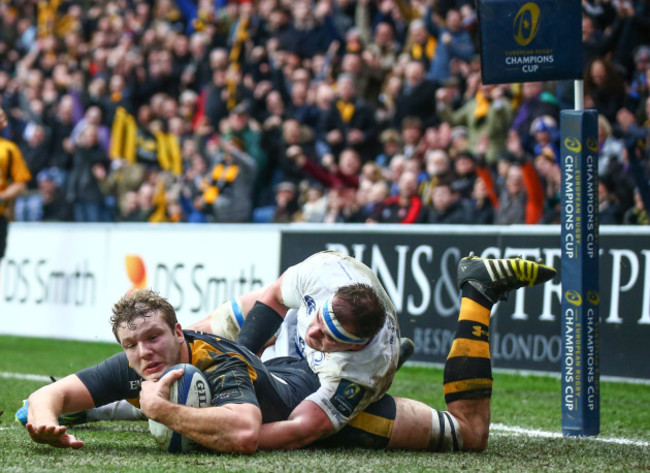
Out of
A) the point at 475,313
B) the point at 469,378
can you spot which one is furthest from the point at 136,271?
the point at 469,378

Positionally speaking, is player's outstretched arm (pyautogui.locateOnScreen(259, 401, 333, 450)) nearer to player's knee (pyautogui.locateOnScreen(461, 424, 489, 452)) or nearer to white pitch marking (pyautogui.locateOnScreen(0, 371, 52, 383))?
player's knee (pyautogui.locateOnScreen(461, 424, 489, 452))

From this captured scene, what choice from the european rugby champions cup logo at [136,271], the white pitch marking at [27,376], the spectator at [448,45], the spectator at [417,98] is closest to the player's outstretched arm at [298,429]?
the white pitch marking at [27,376]

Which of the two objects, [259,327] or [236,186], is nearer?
[259,327]

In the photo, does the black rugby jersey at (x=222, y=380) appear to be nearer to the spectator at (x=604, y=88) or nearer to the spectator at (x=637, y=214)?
the spectator at (x=637, y=214)

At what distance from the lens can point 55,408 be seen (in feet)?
16.5

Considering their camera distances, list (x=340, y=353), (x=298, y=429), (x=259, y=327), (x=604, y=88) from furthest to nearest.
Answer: (x=604, y=88)
(x=259, y=327)
(x=340, y=353)
(x=298, y=429)

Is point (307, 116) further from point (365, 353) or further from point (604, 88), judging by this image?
point (365, 353)

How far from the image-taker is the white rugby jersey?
534 cm

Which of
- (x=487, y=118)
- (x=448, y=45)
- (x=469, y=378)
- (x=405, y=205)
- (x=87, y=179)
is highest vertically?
A: (x=448, y=45)

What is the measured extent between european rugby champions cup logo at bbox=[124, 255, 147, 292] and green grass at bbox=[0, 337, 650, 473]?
417 cm

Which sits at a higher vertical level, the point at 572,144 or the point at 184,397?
the point at 572,144

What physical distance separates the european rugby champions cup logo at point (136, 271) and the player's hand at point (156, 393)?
7937 millimetres

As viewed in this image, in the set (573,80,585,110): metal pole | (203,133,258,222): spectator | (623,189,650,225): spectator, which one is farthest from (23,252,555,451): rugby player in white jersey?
(203,133,258,222): spectator

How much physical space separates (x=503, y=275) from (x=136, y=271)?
305 inches
